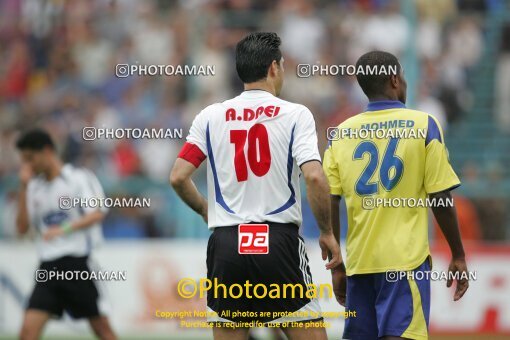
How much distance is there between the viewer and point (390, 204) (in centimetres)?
682

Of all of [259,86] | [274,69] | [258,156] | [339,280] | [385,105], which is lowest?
[339,280]

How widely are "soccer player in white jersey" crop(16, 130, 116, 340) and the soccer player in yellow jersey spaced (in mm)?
3867

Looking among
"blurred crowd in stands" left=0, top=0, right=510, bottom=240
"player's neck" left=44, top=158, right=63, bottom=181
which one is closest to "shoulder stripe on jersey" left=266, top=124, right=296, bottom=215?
"player's neck" left=44, top=158, right=63, bottom=181

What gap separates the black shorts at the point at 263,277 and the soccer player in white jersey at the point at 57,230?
146 inches

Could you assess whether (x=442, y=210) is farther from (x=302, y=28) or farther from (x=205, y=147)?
(x=302, y=28)

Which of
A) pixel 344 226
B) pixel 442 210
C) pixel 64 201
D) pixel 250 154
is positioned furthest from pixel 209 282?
pixel 344 226

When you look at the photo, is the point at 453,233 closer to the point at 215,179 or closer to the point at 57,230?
the point at 215,179

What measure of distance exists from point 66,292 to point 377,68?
4564 millimetres

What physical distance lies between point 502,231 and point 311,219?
2.75m

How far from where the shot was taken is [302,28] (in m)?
16.3

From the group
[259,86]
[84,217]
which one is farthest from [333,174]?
[84,217]

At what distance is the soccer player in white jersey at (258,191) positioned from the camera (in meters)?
6.60

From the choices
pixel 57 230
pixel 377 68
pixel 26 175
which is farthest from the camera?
pixel 26 175

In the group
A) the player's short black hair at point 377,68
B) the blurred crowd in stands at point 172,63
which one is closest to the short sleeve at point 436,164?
the player's short black hair at point 377,68
